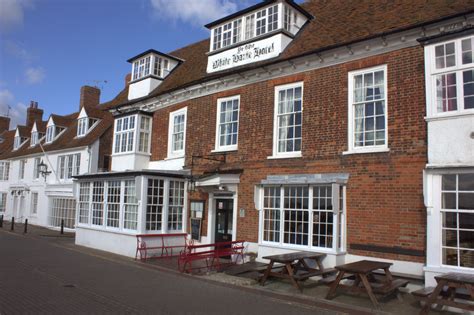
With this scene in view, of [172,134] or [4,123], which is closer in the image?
[172,134]

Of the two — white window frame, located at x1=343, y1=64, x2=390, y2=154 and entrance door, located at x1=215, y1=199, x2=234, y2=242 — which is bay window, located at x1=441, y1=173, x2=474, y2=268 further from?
entrance door, located at x1=215, y1=199, x2=234, y2=242

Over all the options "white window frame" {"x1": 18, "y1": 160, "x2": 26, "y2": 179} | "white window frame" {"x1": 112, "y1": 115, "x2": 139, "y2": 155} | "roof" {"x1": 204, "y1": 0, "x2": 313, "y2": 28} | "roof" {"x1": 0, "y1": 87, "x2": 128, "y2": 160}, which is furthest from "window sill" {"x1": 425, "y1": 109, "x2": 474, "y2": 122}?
"white window frame" {"x1": 18, "y1": 160, "x2": 26, "y2": 179}

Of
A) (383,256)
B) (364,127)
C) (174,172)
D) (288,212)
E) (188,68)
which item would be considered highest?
(188,68)

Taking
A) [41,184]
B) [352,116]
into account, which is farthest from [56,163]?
[352,116]

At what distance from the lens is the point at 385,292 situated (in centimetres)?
830

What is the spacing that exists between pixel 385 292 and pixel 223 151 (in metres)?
8.13

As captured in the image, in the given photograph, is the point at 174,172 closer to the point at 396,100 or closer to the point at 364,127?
the point at 364,127

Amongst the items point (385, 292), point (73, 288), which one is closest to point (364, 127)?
point (385, 292)

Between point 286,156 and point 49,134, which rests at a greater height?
point 49,134

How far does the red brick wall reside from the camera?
32.8 ft

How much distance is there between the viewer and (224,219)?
15.1 m

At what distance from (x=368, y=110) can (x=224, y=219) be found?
670 cm

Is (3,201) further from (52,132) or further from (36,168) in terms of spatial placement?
(52,132)

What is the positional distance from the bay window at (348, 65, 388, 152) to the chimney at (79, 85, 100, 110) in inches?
948
